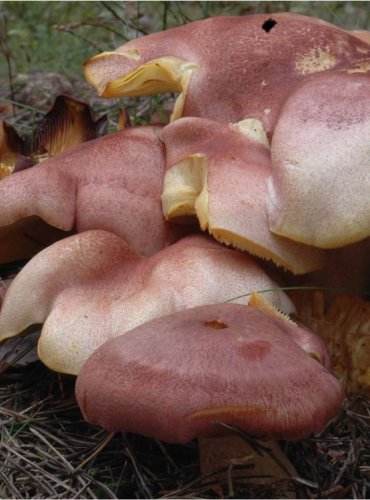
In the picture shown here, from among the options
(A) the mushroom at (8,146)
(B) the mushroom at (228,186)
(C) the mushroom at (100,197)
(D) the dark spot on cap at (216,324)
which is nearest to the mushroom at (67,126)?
(A) the mushroom at (8,146)

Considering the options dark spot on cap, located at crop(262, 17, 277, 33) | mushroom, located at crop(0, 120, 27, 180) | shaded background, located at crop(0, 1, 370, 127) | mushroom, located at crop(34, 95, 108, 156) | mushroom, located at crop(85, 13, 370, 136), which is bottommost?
shaded background, located at crop(0, 1, 370, 127)

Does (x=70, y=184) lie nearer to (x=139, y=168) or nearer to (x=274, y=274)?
(x=139, y=168)

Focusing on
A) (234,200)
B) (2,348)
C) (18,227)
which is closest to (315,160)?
(234,200)

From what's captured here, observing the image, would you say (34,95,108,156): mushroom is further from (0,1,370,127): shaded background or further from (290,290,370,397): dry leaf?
Answer: (290,290,370,397): dry leaf

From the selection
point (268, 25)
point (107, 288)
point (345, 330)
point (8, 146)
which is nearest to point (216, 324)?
point (107, 288)

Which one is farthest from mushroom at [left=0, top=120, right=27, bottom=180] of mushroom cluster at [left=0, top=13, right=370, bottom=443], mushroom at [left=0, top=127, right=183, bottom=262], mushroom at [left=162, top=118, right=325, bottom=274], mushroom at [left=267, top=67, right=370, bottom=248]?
mushroom at [left=267, top=67, right=370, bottom=248]

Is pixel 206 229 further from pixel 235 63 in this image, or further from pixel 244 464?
pixel 244 464

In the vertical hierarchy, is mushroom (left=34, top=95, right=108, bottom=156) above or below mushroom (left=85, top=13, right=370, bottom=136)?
below
